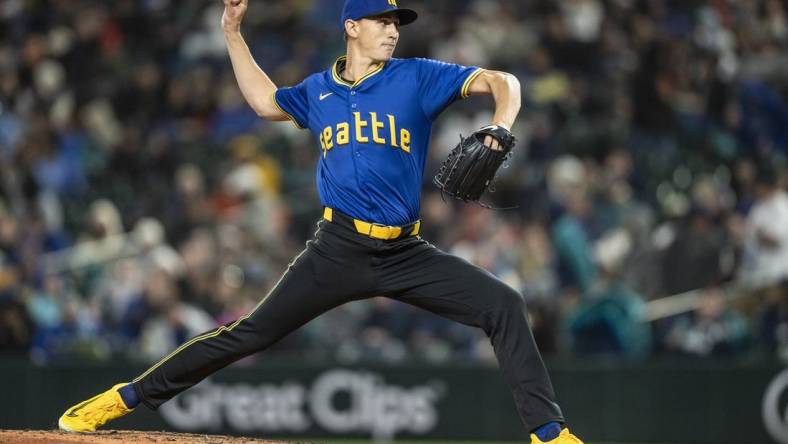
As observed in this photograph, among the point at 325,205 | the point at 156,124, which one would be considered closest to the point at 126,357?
the point at 156,124

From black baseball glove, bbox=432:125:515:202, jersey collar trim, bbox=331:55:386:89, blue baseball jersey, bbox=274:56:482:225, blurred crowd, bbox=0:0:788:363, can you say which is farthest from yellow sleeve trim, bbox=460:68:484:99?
blurred crowd, bbox=0:0:788:363

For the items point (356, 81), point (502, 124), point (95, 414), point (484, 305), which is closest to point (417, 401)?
point (95, 414)

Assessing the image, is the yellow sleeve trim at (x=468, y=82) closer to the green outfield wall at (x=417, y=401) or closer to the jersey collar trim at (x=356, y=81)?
the jersey collar trim at (x=356, y=81)

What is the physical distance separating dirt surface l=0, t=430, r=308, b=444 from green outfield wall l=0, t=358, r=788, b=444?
4.61 metres

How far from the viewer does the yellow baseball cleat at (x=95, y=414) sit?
5898 millimetres

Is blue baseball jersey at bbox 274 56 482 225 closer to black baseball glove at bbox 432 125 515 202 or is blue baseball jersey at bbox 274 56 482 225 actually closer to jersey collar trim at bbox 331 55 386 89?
jersey collar trim at bbox 331 55 386 89

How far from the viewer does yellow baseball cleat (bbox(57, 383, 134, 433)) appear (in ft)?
19.4

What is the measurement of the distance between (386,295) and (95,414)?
1.54m

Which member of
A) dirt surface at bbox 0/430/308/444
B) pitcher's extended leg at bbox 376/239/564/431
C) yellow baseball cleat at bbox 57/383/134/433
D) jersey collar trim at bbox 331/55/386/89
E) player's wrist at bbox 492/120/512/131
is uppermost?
jersey collar trim at bbox 331/55/386/89

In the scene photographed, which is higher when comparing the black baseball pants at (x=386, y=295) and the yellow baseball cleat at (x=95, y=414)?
the black baseball pants at (x=386, y=295)

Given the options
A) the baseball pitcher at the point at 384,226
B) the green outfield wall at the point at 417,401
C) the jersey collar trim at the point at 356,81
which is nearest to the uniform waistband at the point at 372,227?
the baseball pitcher at the point at 384,226

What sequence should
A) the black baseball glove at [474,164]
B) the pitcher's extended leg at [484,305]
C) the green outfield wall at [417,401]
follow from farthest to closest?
the green outfield wall at [417,401] < the pitcher's extended leg at [484,305] < the black baseball glove at [474,164]

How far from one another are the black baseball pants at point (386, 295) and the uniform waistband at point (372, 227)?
1cm

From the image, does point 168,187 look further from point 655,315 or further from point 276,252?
point 655,315
